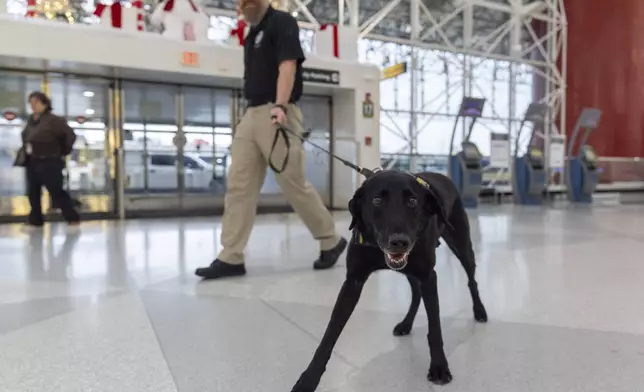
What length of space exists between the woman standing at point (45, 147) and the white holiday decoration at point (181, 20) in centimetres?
172

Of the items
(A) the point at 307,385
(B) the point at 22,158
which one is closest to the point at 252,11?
(A) the point at 307,385

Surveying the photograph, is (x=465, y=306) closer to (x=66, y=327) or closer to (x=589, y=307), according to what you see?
(x=589, y=307)

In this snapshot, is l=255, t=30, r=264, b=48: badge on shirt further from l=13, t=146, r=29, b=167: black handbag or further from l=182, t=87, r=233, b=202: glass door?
l=182, t=87, r=233, b=202: glass door

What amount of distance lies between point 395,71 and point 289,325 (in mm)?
6087

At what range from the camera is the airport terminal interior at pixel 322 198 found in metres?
1.43

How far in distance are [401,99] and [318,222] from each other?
8072mm

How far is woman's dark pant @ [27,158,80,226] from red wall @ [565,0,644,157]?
10191mm

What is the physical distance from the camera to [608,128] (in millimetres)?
11000

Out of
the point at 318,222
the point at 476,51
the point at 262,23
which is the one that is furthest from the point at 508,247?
the point at 476,51

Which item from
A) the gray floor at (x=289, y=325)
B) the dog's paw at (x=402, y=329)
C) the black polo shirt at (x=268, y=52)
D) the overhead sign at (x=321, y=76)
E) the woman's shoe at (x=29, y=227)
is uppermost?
the overhead sign at (x=321, y=76)

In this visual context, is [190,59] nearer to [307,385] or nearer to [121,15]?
[121,15]

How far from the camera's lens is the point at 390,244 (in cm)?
106

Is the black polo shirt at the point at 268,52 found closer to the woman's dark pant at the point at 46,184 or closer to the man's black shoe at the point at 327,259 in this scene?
the man's black shoe at the point at 327,259

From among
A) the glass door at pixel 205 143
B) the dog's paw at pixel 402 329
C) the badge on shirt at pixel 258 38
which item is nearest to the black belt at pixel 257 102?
the badge on shirt at pixel 258 38
